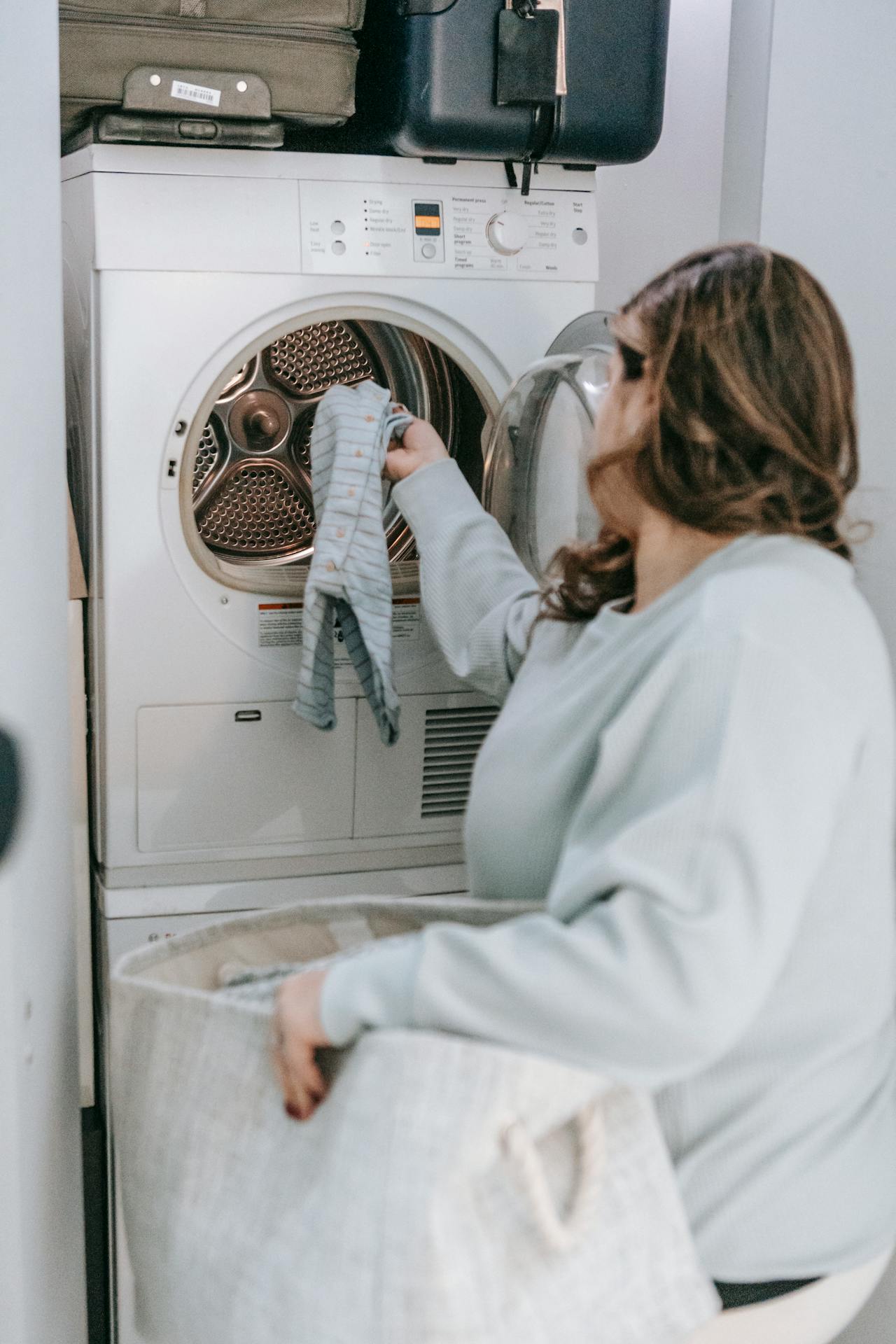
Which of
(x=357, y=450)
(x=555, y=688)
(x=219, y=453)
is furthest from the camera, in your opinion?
(x=219, y=453)

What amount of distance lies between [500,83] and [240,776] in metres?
0.91

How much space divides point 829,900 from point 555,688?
0.90 feet

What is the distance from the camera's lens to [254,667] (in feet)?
5.57

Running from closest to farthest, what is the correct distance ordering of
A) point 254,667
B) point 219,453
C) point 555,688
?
point 555,688
point 254,667
point 219,453

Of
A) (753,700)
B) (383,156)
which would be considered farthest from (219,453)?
(753,700)

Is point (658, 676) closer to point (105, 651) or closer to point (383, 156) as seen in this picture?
point (105, 651)

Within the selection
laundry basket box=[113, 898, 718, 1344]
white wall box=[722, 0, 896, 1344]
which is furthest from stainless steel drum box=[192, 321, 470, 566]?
laundry basket box=[113, 898, 718, 1344]

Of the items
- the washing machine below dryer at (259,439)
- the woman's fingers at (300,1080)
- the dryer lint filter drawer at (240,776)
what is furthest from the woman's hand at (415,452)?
the woman's fingers at (300,1080)

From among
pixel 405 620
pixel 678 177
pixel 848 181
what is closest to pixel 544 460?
pixel 405 620

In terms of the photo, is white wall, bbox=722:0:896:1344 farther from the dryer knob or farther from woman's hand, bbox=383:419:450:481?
woman's hand, bbox=383:419:450:481

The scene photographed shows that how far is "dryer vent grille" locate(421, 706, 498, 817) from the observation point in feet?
5.96

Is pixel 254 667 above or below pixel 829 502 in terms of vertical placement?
below

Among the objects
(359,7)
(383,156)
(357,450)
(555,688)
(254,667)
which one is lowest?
(254,667)

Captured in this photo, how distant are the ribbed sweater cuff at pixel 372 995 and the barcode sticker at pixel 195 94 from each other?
1.08 m
